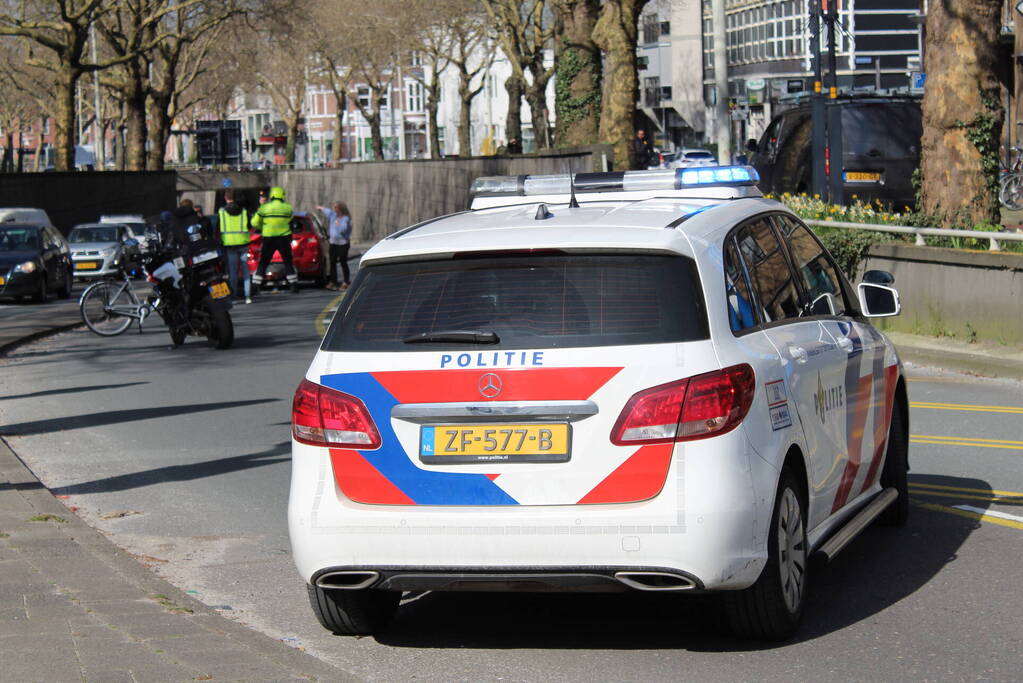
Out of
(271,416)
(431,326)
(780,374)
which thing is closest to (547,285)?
(431,326)

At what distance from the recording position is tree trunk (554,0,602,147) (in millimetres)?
37500

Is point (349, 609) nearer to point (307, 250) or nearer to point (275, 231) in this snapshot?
point (275, 231)

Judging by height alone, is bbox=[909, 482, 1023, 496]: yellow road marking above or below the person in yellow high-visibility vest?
below

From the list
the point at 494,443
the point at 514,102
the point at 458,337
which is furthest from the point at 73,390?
the point at 514,102

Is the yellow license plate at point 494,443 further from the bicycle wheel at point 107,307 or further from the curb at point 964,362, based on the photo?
the bicycle wheel at point 107,307

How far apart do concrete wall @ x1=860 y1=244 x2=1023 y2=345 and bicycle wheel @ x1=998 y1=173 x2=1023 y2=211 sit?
1144 centimetres

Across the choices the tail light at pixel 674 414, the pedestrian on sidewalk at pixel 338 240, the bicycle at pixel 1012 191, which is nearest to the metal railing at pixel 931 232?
the tail light at pixel 674 414

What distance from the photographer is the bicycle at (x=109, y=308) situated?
2144 cm

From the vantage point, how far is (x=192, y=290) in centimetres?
1931

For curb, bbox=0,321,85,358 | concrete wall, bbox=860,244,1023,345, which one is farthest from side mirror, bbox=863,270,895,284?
curb, bbox=0,321,85,358

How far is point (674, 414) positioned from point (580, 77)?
108 ft

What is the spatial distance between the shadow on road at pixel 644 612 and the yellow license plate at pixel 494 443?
858 mm

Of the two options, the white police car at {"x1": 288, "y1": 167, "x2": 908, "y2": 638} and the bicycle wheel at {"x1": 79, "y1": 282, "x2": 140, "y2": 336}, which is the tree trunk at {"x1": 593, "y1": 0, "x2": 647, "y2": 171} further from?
the white police car at {"x1": 288, "y1": 167, "x2": 908, "y2": 638}

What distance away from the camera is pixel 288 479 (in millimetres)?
9789
